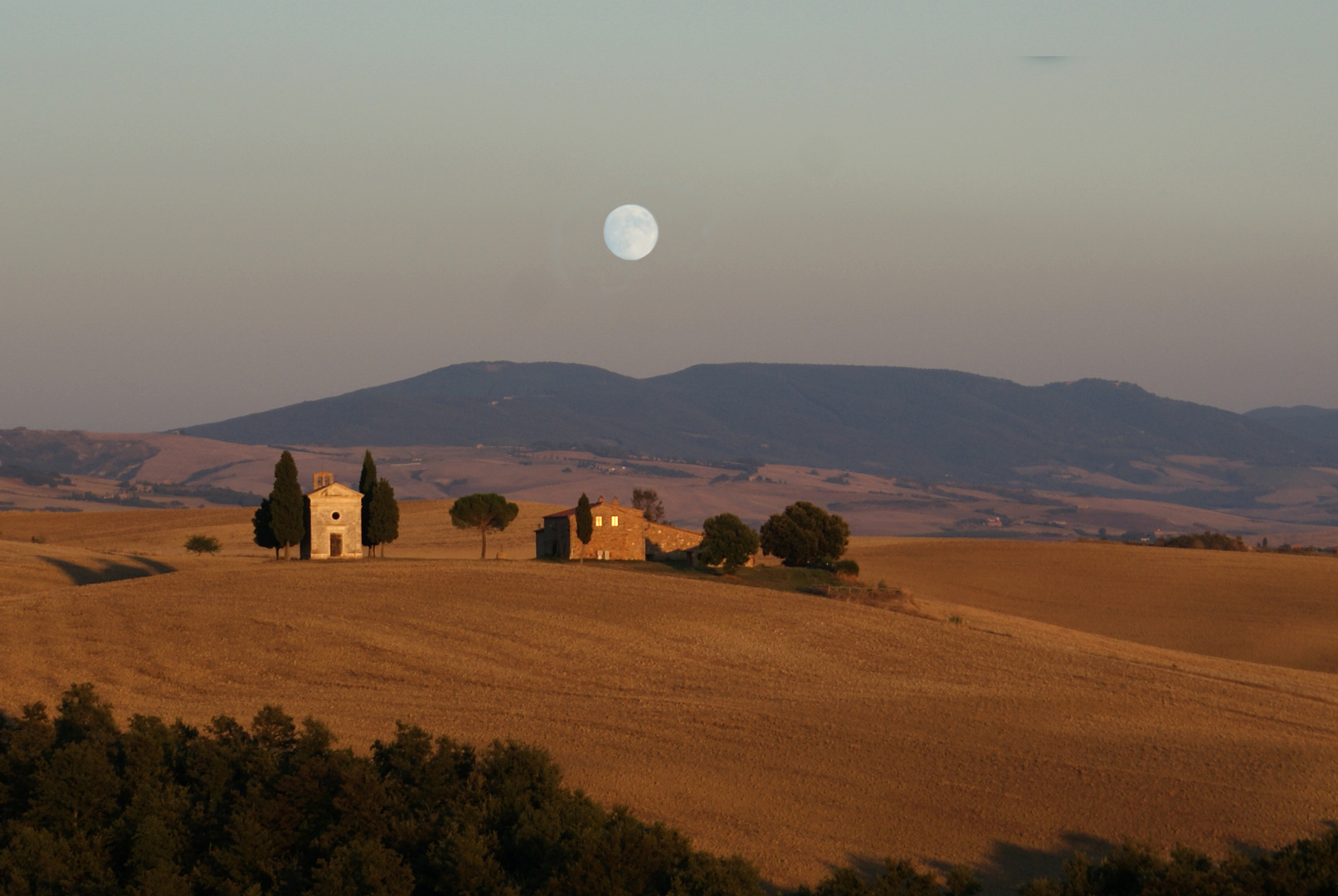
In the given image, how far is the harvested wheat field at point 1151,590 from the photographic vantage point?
60344 mm

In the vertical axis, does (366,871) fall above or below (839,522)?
below

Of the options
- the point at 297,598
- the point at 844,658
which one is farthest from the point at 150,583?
the point at 844,658

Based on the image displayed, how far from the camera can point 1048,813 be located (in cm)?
2631

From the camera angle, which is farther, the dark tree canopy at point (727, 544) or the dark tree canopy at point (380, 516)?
the dark tree canopy at point (380, 516)

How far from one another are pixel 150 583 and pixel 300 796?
3218 cm

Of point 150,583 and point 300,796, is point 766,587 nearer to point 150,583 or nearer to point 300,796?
point 150,583

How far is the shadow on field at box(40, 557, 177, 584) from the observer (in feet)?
205

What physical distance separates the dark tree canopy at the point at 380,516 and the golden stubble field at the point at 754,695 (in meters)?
4.63

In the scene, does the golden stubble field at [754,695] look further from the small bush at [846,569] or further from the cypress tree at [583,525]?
the small bush at [846,569]

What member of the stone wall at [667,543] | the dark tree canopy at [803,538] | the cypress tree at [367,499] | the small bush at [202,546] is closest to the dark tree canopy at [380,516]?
the cypress tree at [367,499]

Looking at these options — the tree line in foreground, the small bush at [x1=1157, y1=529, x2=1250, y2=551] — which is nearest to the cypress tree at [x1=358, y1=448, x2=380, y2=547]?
the tree line in foreground

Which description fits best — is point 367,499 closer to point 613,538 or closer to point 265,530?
point 265,530

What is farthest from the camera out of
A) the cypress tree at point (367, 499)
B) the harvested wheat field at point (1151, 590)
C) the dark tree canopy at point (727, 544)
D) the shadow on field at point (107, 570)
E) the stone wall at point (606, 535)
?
the stone wall at point (606, 535)

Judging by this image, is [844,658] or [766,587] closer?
[844,658]
